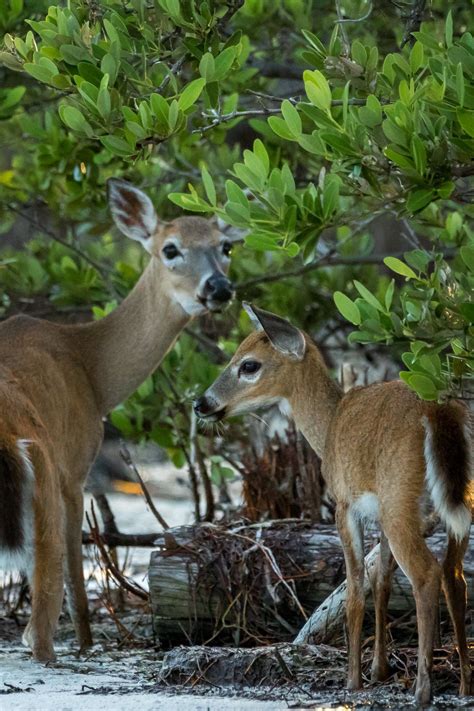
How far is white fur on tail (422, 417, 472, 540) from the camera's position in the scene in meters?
4.57

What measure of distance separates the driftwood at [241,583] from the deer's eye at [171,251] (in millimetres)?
1939

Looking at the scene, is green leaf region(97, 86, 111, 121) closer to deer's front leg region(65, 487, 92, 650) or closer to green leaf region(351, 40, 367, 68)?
green leaf region(351, 40, 367, 68)

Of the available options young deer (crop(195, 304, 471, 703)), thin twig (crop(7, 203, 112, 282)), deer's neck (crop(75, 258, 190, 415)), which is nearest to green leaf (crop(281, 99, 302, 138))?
young deer (crop(195, 304, 471, 703))

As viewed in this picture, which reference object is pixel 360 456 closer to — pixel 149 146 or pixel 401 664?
pixel 401 664

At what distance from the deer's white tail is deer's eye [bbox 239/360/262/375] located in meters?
1.18

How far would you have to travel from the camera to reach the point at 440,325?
4375 mm

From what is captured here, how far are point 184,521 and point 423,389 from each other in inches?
247

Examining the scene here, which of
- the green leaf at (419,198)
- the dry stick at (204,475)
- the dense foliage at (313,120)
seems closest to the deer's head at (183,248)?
the dense foliage at (313,120)

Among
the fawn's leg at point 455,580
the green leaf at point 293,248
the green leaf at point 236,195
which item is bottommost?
the fawn's leg at point 455,580

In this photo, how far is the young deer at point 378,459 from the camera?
181 inches

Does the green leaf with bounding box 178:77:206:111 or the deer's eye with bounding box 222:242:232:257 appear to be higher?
the green leaf with bounding box 178:77:206:111

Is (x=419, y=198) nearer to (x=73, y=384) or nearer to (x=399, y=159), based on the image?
(x=399, y=159)

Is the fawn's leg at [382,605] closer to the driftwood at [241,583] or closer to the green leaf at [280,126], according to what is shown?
the driftwood at [241,583]

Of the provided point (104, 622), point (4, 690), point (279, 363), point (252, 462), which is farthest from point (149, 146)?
point (104, 622)
